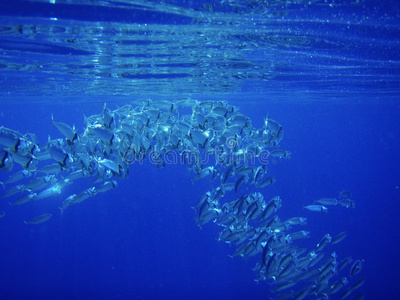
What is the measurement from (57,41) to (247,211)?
846 centimetres

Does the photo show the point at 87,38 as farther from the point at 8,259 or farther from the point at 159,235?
the point at 8,259

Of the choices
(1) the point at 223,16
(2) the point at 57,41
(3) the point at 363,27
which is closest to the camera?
(1) the point at 223,16

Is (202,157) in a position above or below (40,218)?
above

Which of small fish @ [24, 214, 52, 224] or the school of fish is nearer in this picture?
the school of fish

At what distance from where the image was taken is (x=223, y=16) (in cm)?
843

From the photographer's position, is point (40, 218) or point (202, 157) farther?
point (40, 218)

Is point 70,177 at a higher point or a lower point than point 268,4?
A: lower

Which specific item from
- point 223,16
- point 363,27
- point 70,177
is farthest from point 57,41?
point 363,27

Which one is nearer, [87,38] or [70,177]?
[70,177]

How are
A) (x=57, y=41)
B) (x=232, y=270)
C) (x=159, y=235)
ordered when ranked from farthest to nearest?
(x=159, y=235) → (x=232, y=270) → (x=57, y=41)

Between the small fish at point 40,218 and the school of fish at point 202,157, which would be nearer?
the school of fish at point 202,157

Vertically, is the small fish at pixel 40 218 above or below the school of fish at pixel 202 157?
below

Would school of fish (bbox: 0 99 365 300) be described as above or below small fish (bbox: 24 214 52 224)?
above

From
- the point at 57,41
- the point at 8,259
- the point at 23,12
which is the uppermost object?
the point at 23,12
